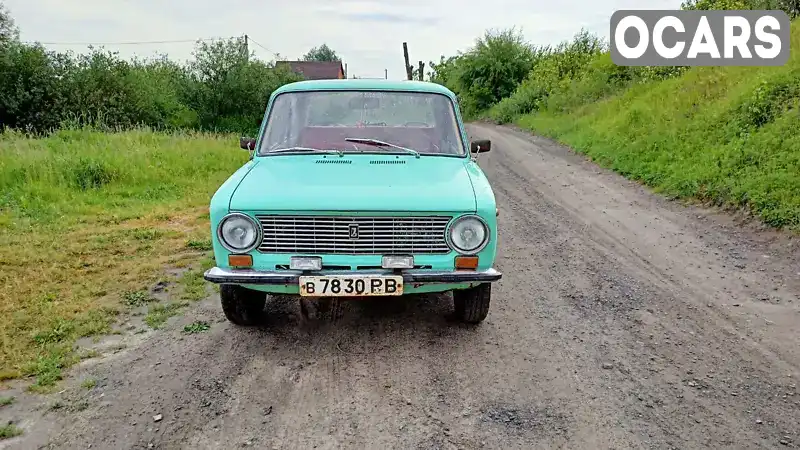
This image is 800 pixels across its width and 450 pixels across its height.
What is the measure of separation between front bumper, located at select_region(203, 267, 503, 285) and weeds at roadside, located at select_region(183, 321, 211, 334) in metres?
0.80

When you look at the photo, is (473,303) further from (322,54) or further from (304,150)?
(322,54)

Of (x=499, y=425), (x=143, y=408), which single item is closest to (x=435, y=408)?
(x=499, y=425)

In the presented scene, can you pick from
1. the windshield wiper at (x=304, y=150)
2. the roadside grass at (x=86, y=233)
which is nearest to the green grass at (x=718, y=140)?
the windshield wiper at (x=304, y=150)

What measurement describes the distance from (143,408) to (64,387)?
653 mm

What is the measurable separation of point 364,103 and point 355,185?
1304 millimetres

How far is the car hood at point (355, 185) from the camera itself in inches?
155

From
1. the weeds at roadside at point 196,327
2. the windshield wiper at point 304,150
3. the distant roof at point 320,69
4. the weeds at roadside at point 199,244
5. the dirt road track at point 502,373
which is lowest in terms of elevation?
the weeds at roadside at point 196,327

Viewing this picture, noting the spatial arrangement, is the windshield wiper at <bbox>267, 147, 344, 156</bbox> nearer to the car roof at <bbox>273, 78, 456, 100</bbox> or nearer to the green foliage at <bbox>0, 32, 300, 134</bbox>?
the car roof at <bbox>273, 78, 456, 100</bbox>

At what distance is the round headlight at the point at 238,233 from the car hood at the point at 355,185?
7 cm

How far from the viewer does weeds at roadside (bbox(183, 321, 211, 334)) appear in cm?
461

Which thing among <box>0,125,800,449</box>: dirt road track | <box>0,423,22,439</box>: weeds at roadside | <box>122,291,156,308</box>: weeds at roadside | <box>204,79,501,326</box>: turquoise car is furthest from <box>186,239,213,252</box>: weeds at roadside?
<box>0,423,22,439</box>: weeds at roadside

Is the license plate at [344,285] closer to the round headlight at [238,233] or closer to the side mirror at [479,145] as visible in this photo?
the round headlight at [238,233]

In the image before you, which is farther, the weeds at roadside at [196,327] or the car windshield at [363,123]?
the car windshield at [363,123]
